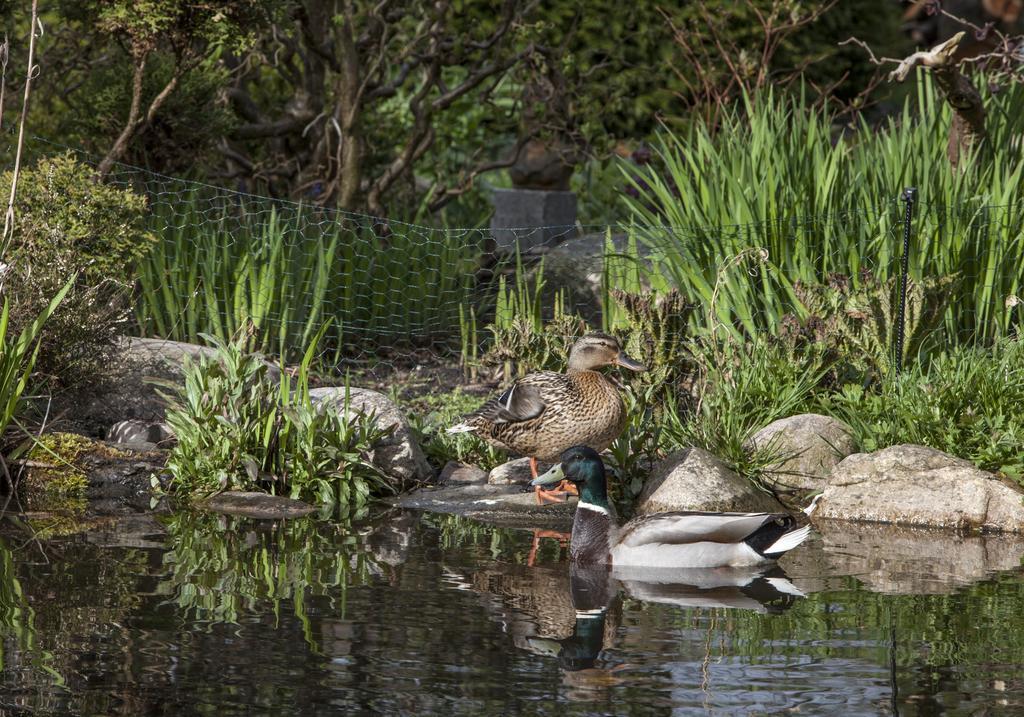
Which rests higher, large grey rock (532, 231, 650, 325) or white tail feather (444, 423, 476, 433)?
large grey rock (532, 231, 650, 325)

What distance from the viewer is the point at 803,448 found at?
7500 millimetres

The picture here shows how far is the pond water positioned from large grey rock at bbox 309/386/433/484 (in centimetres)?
94

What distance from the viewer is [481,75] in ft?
35.9

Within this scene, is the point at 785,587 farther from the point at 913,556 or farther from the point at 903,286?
the point at 903,286

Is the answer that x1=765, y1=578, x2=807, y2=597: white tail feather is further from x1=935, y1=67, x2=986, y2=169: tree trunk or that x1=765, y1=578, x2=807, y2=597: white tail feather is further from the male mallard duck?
x1=935, y1=67, x2=986, y2=169: tree trunk

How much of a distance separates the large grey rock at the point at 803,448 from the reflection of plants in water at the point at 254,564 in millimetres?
2323

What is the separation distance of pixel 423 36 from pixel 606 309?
2854mm

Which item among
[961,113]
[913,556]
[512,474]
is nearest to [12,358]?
[512,474]

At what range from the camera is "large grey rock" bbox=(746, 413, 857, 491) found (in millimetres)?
7449

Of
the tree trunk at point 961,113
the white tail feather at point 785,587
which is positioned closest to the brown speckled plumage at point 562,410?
the white tail feather at point 785,587

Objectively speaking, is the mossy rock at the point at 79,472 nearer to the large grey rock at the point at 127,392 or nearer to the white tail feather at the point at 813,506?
the large grey rock at the point at 127,392

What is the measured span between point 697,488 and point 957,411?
1622 millimetres

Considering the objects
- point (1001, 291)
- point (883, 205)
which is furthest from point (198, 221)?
point (1001, 291)

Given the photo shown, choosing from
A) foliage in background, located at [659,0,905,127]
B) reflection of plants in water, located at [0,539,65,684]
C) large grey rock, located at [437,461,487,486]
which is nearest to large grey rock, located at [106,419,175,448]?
large grey rock, located at [437,461,487,486]
